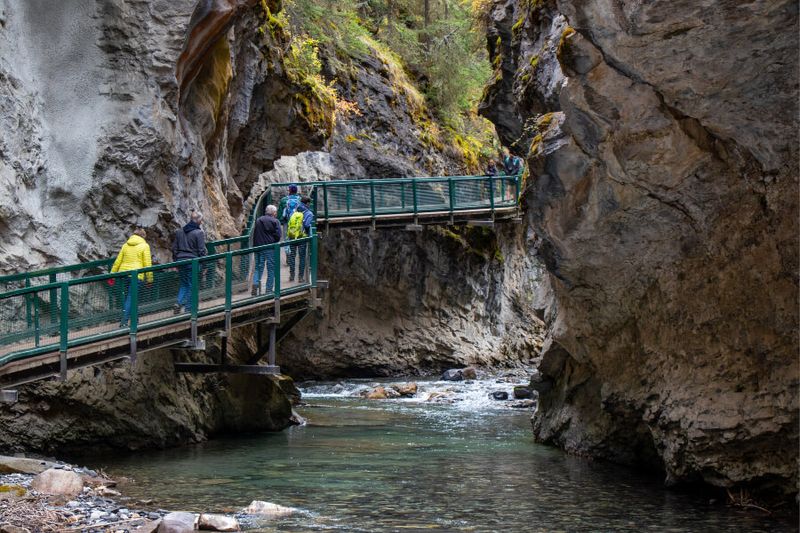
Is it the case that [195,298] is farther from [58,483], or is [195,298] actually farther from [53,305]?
[58,483]

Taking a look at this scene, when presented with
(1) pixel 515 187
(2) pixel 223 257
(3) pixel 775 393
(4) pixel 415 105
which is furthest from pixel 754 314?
(4) pixel 415 105

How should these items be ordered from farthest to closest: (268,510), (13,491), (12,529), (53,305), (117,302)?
(117,302)
(53,305)
(268,510)
(13,491)
(12,529)

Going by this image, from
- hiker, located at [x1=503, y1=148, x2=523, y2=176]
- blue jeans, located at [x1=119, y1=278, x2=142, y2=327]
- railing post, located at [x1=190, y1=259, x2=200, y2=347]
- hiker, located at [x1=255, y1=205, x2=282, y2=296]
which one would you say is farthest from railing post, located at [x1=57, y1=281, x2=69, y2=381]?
hiker, located at [x1=503, y1=148, x2=523, y2=176]

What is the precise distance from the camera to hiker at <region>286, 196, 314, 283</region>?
18.3m

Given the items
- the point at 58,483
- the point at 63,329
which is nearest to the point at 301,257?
the point at 63,329

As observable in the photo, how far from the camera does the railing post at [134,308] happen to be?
46.3ft

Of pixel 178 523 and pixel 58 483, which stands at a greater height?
pixel 58 483

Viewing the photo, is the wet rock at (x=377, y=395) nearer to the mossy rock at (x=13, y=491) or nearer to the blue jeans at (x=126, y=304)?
the blue jeans at (x=126, y=304)

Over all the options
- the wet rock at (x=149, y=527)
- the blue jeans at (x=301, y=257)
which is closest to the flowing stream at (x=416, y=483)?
the wet rock at (x=149, y=527)

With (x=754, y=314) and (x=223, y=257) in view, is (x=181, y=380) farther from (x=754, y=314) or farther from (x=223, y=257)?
(x=754, y=314)

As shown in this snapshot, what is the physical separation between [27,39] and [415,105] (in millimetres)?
22767

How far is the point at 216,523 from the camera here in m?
9.98

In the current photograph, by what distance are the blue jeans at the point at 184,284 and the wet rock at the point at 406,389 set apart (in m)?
11.8

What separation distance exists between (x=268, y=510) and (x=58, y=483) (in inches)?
98.1
